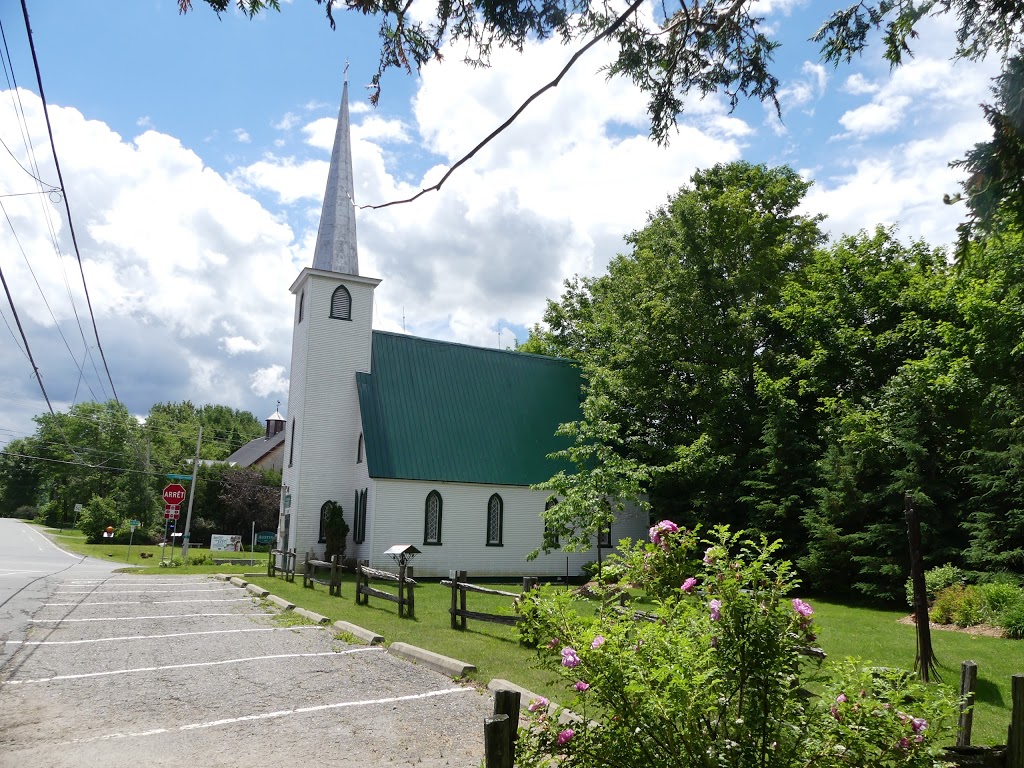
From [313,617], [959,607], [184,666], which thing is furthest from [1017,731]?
[959,607]

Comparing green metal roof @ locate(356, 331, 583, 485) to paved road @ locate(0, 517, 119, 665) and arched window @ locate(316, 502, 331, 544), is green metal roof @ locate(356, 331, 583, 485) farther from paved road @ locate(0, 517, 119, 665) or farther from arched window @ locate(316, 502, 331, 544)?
paved road @ locate(0, 517, 119, 665)

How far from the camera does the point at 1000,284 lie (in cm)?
1911

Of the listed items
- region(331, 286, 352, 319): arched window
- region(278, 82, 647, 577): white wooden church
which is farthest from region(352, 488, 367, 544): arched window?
region(331, 286, 352, 319): arched window

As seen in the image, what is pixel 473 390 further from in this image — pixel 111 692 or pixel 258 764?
pixel 258 764

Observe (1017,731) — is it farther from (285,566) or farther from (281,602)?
(285,566)

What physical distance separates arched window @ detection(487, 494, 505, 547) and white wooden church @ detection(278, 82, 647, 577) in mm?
43

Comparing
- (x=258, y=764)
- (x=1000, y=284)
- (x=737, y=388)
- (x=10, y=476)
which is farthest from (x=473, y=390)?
(x=10, y=476)

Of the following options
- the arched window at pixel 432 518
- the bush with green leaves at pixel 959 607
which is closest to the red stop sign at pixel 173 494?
the arched window at pixel 432 518

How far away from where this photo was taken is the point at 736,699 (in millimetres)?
3654

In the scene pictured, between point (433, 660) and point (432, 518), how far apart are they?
18.0m

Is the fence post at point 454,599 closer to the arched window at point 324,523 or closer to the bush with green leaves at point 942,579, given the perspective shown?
the bush with green leaves at point 942,579

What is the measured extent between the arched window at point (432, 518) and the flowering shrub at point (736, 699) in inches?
952

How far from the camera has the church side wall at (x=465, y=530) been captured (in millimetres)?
26719

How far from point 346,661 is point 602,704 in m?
7.71
